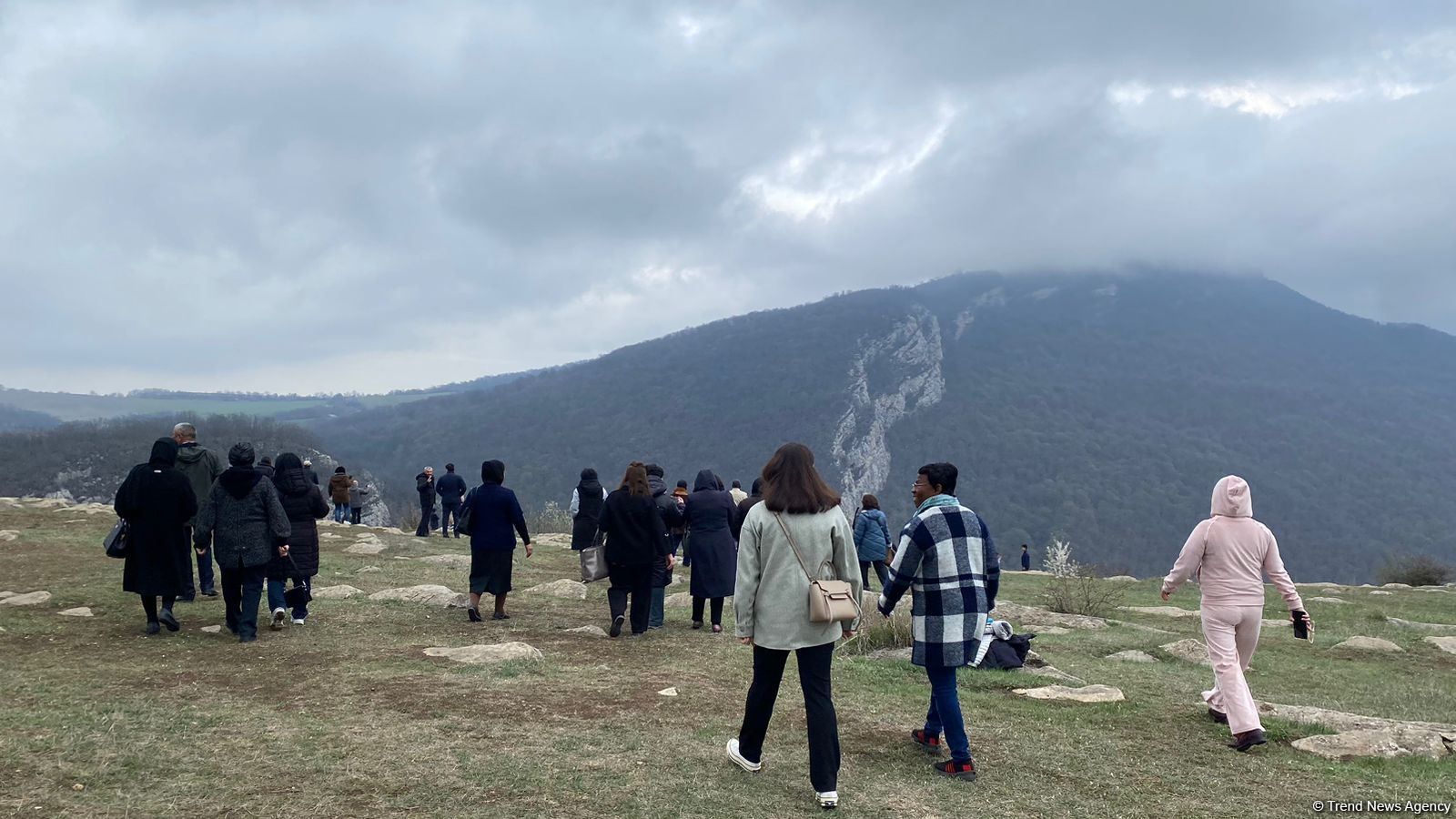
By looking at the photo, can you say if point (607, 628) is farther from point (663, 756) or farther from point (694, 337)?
point (694, 337)

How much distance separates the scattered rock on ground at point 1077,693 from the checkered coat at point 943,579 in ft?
8.81

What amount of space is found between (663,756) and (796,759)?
0.83m

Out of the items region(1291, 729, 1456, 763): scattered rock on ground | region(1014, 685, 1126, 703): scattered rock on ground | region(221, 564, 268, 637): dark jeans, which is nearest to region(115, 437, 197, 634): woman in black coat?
region(221, 564, 268, 637): dark jeans

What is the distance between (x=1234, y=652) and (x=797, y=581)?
3508 mm

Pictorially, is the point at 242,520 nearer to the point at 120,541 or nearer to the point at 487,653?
the point at 120,541

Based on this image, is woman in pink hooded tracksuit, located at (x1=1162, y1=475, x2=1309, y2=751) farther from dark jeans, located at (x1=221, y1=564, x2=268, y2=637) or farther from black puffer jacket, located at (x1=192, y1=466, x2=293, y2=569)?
dark jeans, located at (x1=221, y1=564, x2=268, y2=637)

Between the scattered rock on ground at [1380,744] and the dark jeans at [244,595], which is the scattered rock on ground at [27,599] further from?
the scattered rock on ground at [1380,744]

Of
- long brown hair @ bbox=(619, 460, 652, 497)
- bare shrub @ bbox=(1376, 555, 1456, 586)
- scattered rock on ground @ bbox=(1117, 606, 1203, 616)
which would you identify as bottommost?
bare shrub @ bbox=(1376, 555, 1456, 586)

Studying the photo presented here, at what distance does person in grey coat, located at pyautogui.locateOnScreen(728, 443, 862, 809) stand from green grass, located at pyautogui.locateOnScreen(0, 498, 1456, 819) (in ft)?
1.58

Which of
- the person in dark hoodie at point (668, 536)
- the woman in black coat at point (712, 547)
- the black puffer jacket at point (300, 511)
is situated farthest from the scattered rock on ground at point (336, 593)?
the woman in black coat at point (712, 547)

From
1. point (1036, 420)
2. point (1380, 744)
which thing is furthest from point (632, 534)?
point (1036, 420)

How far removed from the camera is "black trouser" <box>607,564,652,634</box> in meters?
10.0

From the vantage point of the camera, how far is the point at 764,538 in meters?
4.78

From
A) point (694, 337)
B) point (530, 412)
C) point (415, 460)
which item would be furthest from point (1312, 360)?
point (415, 460)
